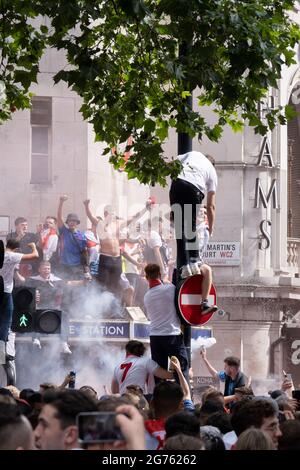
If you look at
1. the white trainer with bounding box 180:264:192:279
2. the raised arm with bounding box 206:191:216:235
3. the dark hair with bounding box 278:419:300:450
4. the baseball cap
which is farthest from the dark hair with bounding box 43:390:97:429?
the baseball cap

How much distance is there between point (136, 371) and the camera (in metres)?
14.7

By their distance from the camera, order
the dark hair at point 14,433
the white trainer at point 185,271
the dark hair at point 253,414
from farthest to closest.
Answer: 1. the white trainer at point 185,271
2. the dark hair at point 253,414
3. the dark hair at point 14,433

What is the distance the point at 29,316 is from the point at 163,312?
550 cm

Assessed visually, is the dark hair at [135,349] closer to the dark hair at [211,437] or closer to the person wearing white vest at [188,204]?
the person wearing white vest at [188,204]

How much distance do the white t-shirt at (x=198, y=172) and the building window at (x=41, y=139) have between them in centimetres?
2473

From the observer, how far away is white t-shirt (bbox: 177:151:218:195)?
1429 cm

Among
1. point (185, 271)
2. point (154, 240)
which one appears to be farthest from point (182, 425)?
point (154, 240)

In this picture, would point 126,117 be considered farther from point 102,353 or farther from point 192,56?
point 102,353

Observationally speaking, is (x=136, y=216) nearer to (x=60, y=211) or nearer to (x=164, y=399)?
(x=60, y=211)

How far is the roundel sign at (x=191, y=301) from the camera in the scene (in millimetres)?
14203

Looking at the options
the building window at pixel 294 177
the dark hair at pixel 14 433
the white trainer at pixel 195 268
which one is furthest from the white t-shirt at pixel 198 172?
the building window at pixel 294 177
